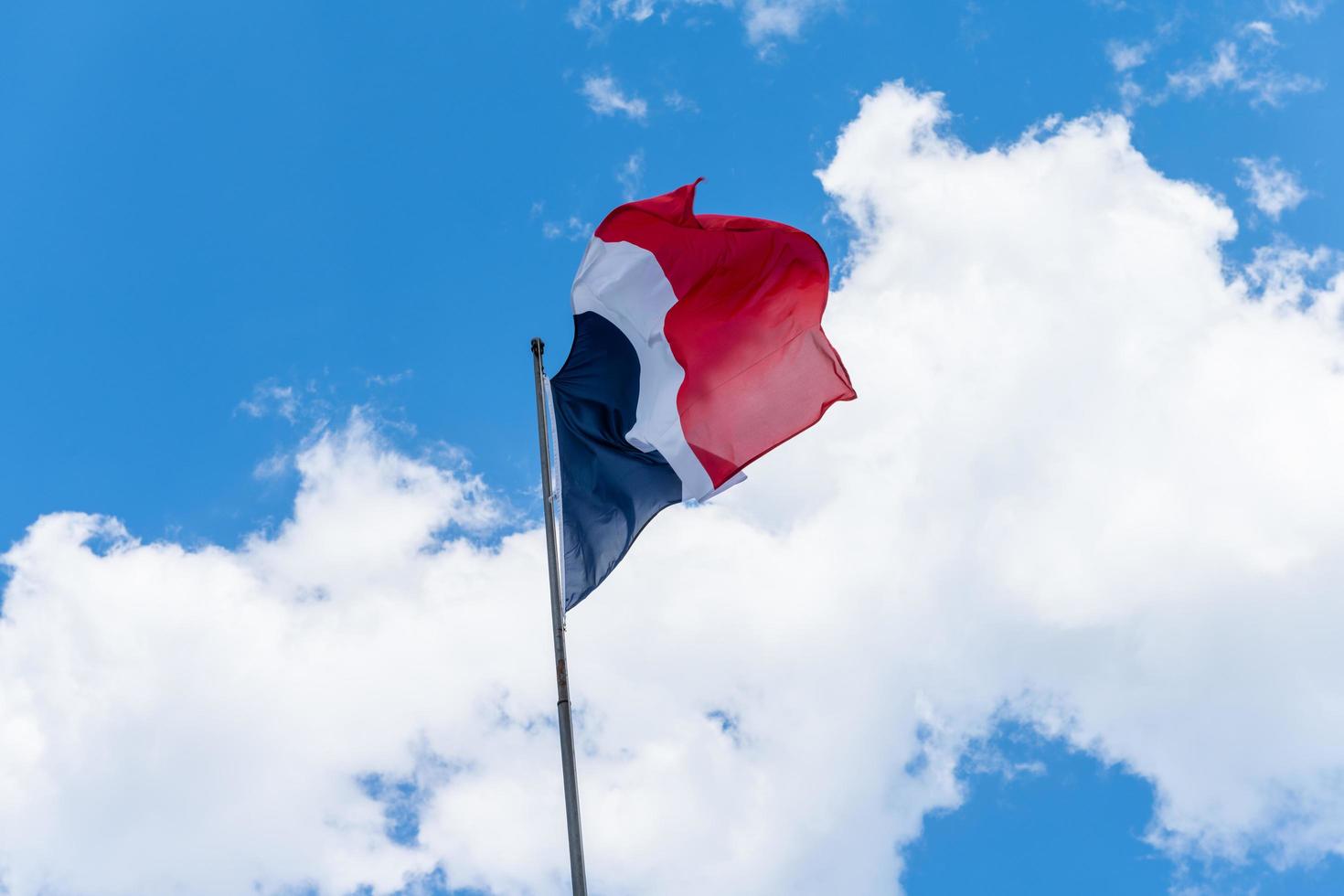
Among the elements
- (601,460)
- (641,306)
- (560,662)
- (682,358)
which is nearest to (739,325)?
(682,358)

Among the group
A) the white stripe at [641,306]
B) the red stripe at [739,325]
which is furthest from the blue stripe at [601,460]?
the red stripe at [739,325]

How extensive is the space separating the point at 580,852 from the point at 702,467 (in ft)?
24.1

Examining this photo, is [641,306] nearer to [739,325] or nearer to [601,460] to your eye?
[739,325]

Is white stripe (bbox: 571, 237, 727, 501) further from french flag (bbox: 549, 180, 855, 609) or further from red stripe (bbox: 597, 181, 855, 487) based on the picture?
red stripe (bbox: 597, 181, 855, 487)

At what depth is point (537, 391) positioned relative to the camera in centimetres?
2058

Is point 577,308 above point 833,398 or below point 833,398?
above

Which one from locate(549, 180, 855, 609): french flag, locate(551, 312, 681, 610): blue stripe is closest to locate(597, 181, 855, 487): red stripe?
locate(549, 180, 855, 609): french flag

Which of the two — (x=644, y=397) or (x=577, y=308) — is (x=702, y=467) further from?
(x=577, y=308)

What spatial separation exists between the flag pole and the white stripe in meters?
1.83

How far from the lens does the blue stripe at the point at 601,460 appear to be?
20172mm

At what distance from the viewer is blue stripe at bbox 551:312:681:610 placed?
794 inches

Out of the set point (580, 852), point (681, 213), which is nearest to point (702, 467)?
point (681, 213)

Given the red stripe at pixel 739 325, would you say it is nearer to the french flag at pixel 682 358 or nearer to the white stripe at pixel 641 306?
the french flag at pixel 682 358

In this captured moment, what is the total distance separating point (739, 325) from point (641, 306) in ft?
5.78
